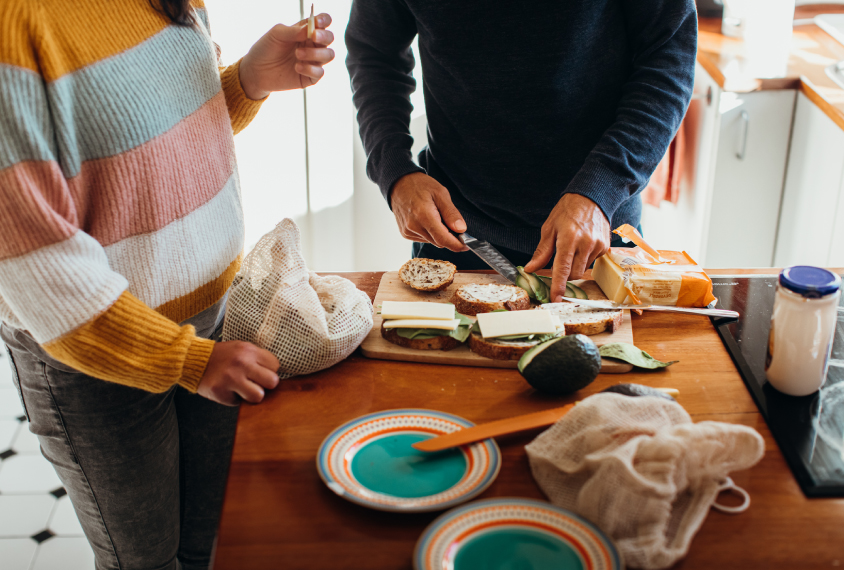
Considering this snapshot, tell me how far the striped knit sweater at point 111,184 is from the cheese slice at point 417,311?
0.29m

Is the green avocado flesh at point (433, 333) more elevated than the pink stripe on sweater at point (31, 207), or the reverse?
the pink stripe on sweater at point (31, 207)

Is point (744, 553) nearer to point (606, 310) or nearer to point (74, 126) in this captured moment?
point (606, 310)

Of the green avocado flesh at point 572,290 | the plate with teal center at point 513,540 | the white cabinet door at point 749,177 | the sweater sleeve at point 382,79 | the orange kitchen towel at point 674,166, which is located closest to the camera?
the plate with teal center at point 513,540

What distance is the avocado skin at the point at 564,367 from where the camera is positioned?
0.90 m

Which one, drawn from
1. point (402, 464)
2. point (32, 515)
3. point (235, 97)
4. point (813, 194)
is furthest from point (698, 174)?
point (32, 515)

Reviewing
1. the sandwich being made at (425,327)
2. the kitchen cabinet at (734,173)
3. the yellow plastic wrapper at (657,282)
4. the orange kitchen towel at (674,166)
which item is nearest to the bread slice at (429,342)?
the sandwich being made at (425,327)

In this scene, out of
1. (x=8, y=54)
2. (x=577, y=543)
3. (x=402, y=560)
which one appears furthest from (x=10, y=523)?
(x=577, y=543)

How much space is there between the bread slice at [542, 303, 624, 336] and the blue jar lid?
0.30 meters

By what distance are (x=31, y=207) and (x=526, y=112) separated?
0.95m

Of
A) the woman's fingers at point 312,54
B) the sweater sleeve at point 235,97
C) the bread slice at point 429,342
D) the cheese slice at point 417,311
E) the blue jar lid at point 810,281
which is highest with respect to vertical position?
the woman's fingers at point 312,54

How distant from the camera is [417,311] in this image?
1094 millimetres

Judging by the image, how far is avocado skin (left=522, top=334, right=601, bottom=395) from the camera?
0.90 metres

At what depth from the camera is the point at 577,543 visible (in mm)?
653

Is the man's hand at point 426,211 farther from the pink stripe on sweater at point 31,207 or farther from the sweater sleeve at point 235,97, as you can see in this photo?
the pink stripe on sweater at point 31,207
